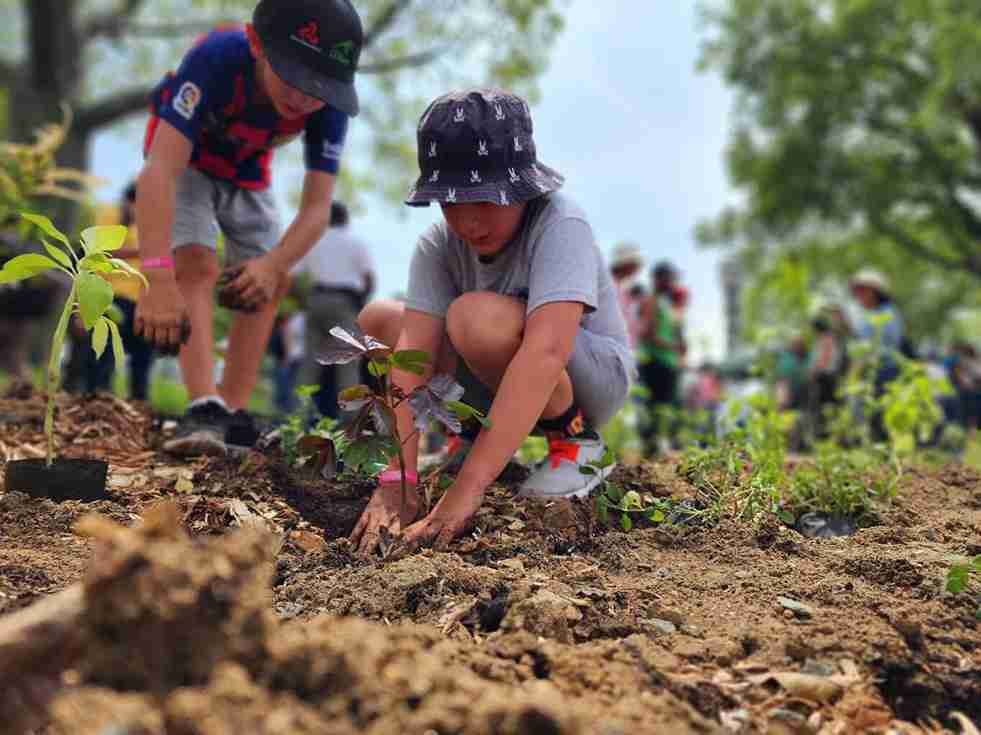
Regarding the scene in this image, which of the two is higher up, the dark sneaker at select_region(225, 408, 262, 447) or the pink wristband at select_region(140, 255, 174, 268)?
the pink wristband at select_region(140, 255, 174, 268)

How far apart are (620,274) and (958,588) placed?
5.74m

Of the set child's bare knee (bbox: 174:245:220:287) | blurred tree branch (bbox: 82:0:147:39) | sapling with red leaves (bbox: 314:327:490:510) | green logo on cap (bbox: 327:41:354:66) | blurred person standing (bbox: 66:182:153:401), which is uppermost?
blurred tree branch (bbox: 82:0:147:39)

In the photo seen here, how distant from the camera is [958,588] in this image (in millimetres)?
1820

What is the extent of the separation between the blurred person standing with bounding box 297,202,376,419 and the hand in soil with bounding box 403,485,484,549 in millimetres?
3507

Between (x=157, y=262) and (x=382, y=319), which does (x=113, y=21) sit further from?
(x=382, y=319)

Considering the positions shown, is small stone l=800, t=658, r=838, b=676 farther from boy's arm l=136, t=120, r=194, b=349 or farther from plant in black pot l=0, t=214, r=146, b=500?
boy's arm l=136, t=120, r=194, b=349

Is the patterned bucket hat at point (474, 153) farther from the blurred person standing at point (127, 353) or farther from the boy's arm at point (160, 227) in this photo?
the blurred person standing at point (127, 353)

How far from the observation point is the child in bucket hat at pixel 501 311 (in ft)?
7.75

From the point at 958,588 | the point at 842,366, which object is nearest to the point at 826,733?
the point at 958,588

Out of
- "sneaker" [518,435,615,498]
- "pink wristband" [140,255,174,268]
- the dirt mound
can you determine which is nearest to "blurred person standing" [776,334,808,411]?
"sneaker" [518,435,615,498]

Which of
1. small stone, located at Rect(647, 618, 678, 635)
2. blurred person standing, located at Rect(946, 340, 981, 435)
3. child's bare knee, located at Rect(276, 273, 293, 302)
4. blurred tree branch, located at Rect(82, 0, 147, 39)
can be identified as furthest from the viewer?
blurred tree branch, located at Rect(82, 0, 147, 39)

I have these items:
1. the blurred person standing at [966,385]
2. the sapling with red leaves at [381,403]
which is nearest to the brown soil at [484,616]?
the sapling with red leaves at [381,403]

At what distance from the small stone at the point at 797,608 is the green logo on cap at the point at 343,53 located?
2263 mm

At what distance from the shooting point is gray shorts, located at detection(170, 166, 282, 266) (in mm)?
3461
